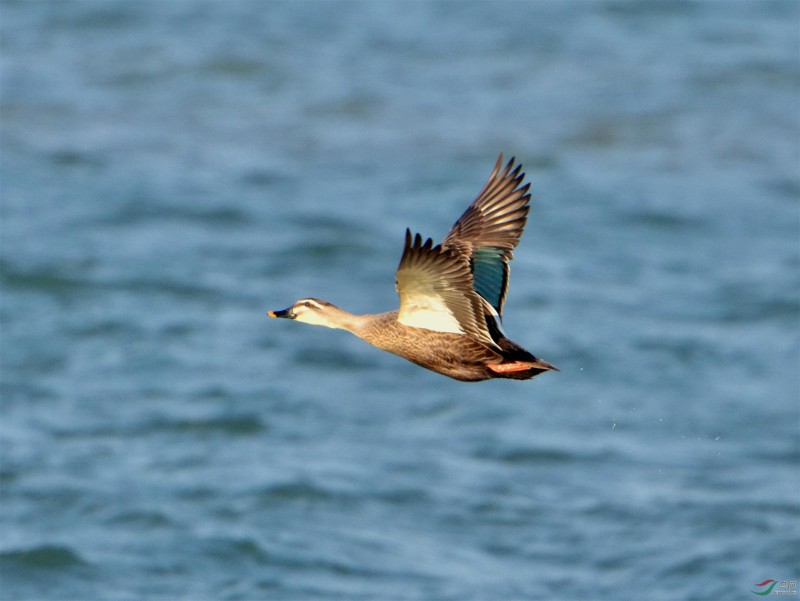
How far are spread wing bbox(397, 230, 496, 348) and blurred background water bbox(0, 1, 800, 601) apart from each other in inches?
262

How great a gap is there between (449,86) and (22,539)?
12.5 m

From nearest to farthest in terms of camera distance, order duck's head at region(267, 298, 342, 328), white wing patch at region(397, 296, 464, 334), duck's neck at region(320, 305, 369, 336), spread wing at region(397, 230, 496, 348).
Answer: spread wing at region(397, 230, 496, 348) < white wing patch at region(397, 296, 464, 334) < duck's neck at region(320, 305, 369, 336) < duck's head at region(267, 298, 342, 328)

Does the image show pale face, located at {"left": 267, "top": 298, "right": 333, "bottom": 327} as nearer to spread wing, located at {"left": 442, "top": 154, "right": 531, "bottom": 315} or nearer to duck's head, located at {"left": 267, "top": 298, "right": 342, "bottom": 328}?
duck's head, located at {"left": 267, "top": 298, "right": 342, "bottom": 328}

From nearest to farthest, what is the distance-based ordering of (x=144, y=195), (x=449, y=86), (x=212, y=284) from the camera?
(x=212, y=284) → (x=144, y=195) → (x=449, y=86)

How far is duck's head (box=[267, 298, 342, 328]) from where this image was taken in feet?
25.7

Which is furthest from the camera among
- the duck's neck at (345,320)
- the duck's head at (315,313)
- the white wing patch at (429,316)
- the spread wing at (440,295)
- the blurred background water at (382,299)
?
the blurred background water at (382,299)

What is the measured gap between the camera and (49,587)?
13852 millimetres

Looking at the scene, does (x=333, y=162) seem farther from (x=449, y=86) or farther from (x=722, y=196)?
(x=722, y=196)

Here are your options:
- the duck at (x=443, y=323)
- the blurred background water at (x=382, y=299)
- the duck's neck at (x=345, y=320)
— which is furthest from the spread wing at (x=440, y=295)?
the blurred background water at (x=382, y=299)

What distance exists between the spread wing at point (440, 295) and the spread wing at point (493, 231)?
0.73 m

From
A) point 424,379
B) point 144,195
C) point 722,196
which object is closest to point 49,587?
point 424,379

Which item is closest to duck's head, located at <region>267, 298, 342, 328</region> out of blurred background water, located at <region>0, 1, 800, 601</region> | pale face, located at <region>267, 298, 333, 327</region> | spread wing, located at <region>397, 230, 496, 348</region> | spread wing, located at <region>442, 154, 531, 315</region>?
pale face, located at <region>267, 298, 333, 327</region>

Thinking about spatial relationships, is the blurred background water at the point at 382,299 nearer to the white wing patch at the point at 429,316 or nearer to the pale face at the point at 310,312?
the pale face at the point at 310,312

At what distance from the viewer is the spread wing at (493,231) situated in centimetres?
802
